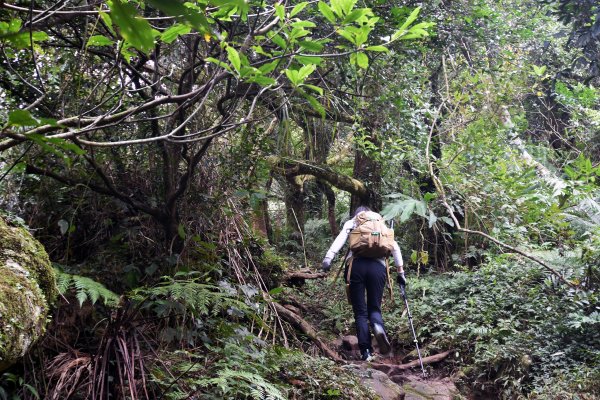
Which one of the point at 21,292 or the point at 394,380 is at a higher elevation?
the point at 21,292

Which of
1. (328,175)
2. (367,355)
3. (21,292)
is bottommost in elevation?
(367,355)

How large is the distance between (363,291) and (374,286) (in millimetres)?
147

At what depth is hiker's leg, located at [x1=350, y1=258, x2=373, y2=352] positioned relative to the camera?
6590mm

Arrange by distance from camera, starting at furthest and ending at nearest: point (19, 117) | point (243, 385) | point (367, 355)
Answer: point (367, 355) < point (243, 385) < point (19, 117)

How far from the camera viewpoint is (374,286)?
6.64 metres

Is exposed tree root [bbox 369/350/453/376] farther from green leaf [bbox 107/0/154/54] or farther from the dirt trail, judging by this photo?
green leaf [bbox 107/0/154/54]

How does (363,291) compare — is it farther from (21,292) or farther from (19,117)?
(19,117)

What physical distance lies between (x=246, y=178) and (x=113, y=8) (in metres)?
4.66

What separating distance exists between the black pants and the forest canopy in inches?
24.9

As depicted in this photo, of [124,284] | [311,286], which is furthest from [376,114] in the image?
[124,284]

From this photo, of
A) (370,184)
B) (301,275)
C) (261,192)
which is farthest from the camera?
(370,184)

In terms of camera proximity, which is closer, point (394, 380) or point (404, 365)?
point (394, 380)

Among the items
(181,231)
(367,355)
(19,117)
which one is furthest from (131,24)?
(367,355)

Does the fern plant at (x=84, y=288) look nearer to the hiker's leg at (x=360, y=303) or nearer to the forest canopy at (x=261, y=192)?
the forest canopy at (x=261, y=192)
